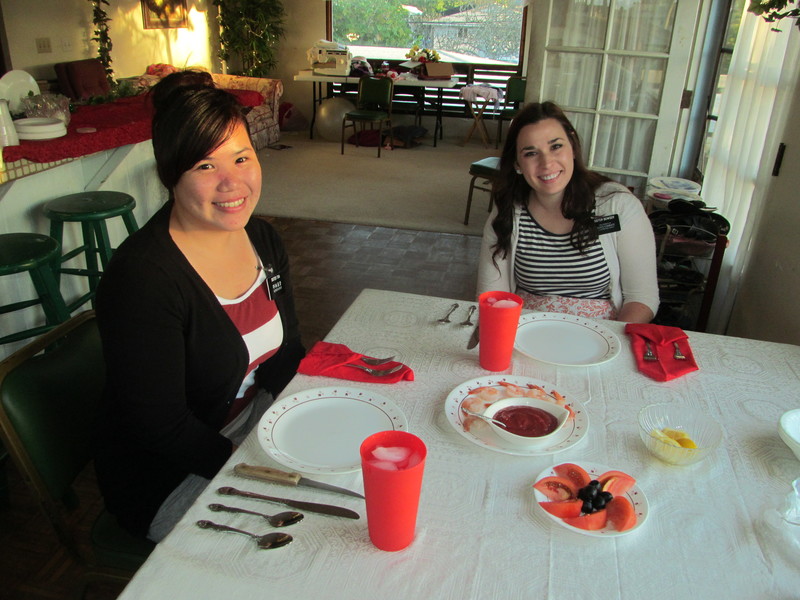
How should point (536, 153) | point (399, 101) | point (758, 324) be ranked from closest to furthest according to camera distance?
point (536, 153) → point (758, 324) → point (399, 101)

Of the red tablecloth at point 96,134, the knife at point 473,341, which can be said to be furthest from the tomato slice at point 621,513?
the red tablecloth at point 96,134

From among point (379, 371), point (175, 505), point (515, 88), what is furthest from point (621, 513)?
point (515, 88)

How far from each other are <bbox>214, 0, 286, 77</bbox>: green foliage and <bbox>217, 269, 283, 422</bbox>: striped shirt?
6.96m

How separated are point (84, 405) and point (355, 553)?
2.45 feet

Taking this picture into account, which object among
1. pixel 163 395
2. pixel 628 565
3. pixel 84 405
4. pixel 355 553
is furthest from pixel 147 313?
pixel 628 565

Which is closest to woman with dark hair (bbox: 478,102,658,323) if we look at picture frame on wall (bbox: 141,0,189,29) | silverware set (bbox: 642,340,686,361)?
silverware set (bbox: 642,340,686,361)

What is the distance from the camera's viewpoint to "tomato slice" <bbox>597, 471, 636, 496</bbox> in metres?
0.94

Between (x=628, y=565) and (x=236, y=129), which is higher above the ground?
(x=236, y=129)

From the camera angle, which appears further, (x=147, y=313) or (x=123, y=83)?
(x=123, y=83)

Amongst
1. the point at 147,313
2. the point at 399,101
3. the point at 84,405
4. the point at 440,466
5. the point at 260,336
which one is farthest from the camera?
the point at 399,101

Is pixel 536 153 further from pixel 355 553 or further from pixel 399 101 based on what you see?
pixel 399 101

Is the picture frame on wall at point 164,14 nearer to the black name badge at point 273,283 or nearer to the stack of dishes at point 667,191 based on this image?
the stack of dishes at point 667,191

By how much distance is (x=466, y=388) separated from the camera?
47.4 inches

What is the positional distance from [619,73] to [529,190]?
5.01ft
